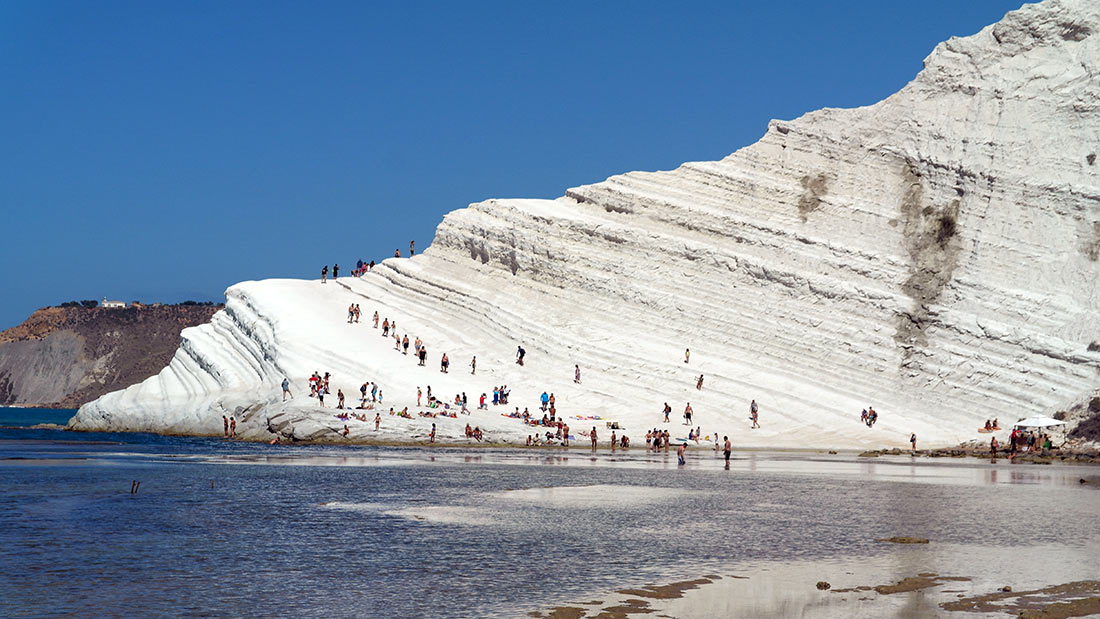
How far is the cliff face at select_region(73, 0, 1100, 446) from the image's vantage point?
4444 cm

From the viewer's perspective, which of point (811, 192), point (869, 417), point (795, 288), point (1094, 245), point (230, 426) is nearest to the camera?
point (869, 417)

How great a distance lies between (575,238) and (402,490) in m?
28.3

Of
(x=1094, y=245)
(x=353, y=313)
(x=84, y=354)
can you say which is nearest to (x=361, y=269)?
(x=353, y=313)

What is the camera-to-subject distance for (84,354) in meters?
133

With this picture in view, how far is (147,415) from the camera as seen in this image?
165ft

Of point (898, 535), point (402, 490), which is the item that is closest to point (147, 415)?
point (402, 490)

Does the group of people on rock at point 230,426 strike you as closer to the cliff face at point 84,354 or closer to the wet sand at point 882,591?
the wet sand at point 882,591

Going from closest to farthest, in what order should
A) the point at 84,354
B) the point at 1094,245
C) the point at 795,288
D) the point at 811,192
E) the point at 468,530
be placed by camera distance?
the point at 468,530 < the point at 1094,245 < the point at 795,288 < the point at 811,192 < the point at 84,354

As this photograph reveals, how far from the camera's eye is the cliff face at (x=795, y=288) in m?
44.4

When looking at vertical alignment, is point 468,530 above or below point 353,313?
below

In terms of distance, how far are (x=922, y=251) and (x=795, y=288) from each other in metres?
5.53

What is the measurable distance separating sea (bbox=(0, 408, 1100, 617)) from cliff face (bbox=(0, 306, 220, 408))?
10256 cm

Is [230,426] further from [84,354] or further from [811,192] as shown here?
[84,354]

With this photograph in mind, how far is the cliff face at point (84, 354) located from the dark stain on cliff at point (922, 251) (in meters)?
94.5
